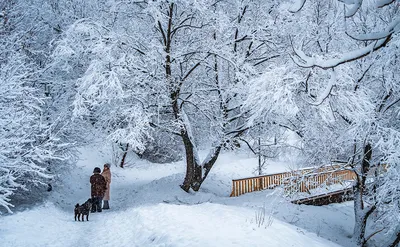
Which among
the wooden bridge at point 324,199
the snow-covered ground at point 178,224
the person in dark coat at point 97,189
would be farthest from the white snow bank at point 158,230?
the wooden bridge at point 324,199

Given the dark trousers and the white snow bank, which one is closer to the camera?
the white snow bank

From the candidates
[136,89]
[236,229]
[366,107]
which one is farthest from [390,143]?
[136,89]

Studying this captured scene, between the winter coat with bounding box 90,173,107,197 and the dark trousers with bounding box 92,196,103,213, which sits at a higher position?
the winter coat with bounding box 90,173,107,197

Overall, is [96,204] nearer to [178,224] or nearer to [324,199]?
[178,224]

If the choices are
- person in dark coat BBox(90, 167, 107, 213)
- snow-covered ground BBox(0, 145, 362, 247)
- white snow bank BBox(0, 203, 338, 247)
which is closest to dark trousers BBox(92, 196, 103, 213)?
person in dark coat BBox(90, 167, 107, 213)

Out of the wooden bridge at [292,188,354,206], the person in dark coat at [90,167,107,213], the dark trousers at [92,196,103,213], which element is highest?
the person in dark coat at [90,167,107,213]

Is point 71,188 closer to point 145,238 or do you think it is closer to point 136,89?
point 136,89

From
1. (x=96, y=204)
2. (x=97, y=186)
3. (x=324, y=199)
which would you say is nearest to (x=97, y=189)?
(x=97, y=186)

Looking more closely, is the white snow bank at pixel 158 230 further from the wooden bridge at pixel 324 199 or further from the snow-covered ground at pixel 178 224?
the wooden bridge at pixel 324 199

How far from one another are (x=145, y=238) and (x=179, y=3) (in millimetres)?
8007

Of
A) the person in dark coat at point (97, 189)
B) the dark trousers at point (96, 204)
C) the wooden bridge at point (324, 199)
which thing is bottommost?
the wooden bridge at point (324, 199)

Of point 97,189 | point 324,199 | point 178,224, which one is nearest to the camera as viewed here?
point 178,224

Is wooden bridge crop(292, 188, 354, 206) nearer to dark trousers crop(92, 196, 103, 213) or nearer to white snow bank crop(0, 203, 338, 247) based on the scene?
white snow bank crop(0, 203, 338, 247)

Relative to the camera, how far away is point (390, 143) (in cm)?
651
